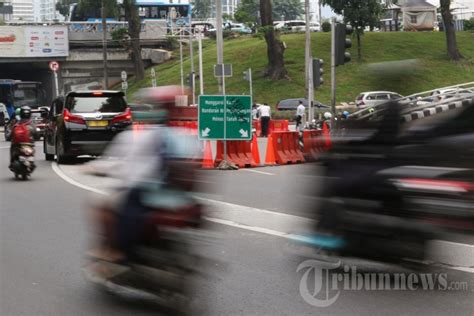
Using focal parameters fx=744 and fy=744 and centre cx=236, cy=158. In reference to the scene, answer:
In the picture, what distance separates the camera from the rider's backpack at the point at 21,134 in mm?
16375

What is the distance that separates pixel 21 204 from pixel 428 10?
60392 mm

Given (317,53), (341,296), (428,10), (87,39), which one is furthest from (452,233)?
(428,10)

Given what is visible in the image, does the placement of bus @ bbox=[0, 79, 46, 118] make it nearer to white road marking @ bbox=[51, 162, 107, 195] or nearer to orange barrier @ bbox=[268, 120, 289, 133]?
orange barrier @ bbox=[268, 120, 289, 133]

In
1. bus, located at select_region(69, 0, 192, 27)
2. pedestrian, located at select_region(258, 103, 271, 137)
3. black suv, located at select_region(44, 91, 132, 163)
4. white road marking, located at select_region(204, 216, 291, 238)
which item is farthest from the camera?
bus, located at select_region(69, 0, 192, 27)

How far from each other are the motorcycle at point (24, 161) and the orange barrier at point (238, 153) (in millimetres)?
4448

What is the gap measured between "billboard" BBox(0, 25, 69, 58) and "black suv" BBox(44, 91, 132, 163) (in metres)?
40.4

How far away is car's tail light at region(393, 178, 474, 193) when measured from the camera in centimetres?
659

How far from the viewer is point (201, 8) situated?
140 m

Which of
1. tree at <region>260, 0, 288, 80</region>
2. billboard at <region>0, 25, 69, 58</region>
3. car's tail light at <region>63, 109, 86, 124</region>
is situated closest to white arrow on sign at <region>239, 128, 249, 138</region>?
car's tail light at <region>63, 109, 86, 124</region>

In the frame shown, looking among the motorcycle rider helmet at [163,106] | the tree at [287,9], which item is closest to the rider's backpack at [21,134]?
the motorcycle rider helmet at [163,106]

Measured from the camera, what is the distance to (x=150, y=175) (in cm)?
594

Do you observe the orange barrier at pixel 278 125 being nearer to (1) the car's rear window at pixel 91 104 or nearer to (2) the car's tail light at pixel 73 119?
(1) the car's rear window at pixel 91 104

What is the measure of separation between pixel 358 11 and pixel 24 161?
3964 cm

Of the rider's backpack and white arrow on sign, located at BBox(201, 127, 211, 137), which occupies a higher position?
the rider's backpack
